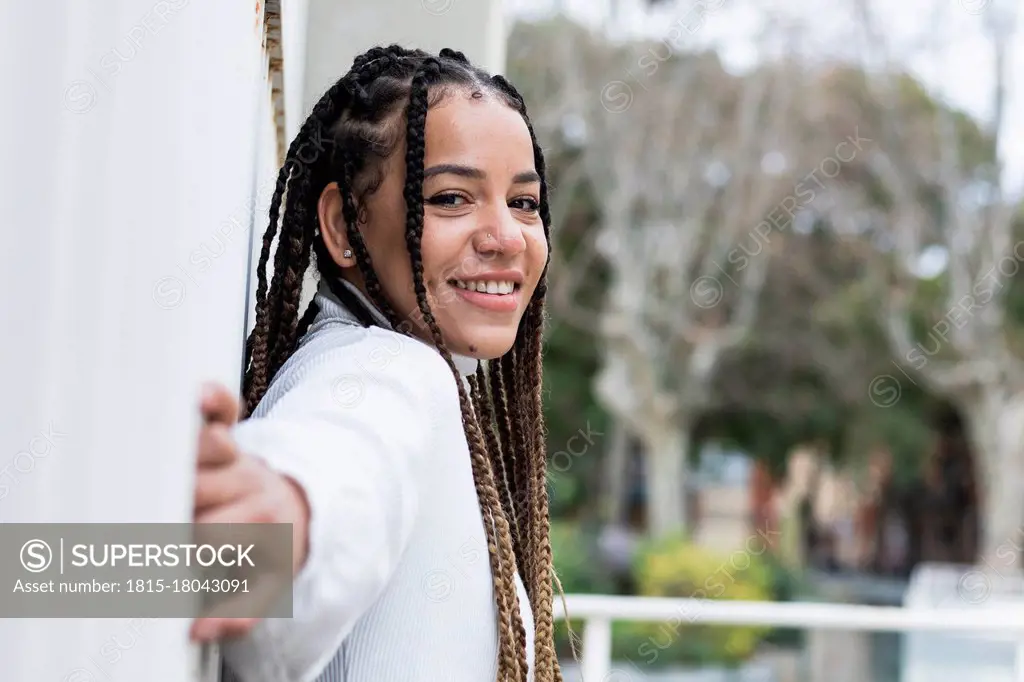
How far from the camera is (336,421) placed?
0.72 m

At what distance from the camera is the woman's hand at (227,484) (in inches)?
24.7

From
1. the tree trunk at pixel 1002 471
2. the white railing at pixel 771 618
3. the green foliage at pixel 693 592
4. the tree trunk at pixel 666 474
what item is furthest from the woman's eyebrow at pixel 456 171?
the tree trunk at pixel 666 474

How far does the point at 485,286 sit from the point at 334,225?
14 cm

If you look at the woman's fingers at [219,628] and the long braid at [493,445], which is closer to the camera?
the woman's fingers at [219,628]

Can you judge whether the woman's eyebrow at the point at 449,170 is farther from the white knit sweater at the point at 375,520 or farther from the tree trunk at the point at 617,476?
the tree trunk at the point at 617,476

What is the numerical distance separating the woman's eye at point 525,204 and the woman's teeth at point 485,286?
0.25 ft

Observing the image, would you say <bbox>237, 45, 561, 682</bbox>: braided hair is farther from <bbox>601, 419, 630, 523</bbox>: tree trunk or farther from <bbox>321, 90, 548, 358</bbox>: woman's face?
<bbox>601, 419, 630, 523</bbox>: tree trunk

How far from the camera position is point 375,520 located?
2.29 feet

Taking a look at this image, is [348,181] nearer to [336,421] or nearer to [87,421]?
[336,421]

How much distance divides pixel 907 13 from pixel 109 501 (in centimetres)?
1121

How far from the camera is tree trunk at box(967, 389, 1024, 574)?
12.5 metres

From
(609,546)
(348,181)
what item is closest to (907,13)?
(609,546)

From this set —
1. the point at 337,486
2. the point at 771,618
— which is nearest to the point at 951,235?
the point at 771,618

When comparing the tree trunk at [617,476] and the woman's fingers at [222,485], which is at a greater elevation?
the tree trunk at [617,476]
